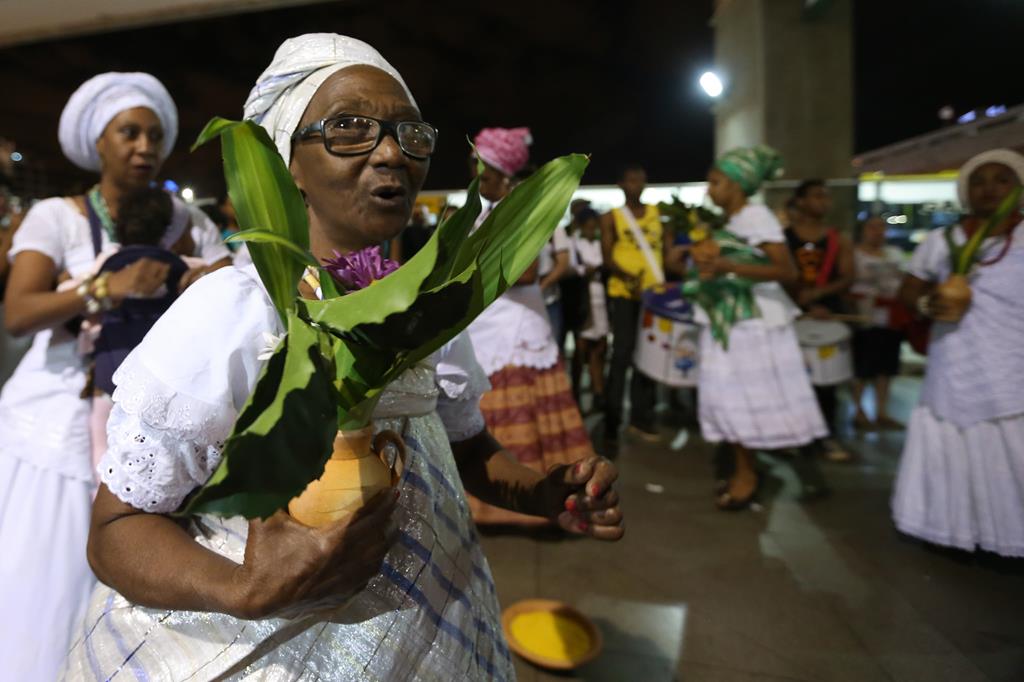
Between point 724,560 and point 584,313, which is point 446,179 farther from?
point 724,560

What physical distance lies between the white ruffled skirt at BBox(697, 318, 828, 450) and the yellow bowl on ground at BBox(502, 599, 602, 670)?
1.68 m

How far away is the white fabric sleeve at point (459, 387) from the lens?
1252 mm

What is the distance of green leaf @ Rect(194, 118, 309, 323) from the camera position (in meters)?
0.69

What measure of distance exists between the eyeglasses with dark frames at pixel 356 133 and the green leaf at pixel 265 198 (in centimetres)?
30

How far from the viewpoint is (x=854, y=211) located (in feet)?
21.1

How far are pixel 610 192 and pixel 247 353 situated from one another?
7.78 metres

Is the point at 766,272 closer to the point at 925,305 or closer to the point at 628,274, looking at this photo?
the point at 925,305

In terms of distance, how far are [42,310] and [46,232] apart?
29cm

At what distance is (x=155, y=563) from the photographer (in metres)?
0.80

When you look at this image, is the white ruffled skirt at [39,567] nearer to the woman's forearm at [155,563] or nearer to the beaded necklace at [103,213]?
the beaded necklace at [103,213]

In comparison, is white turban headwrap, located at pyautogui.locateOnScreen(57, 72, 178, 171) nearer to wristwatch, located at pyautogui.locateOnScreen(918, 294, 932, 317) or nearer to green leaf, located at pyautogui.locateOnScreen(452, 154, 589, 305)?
green leaf, located at pyautogui.locateOnScreen(452, 154, 589, 305)

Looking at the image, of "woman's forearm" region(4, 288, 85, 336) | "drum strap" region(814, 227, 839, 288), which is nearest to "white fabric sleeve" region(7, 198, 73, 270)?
"woman's forearm" region(4, 288, 85, 336)

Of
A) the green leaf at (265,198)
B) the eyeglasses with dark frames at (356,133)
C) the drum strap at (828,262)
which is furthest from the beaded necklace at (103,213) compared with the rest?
the drum strap at (828,262)

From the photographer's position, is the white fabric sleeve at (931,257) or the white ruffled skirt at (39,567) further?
the white fabric sleeve at (931,257)
